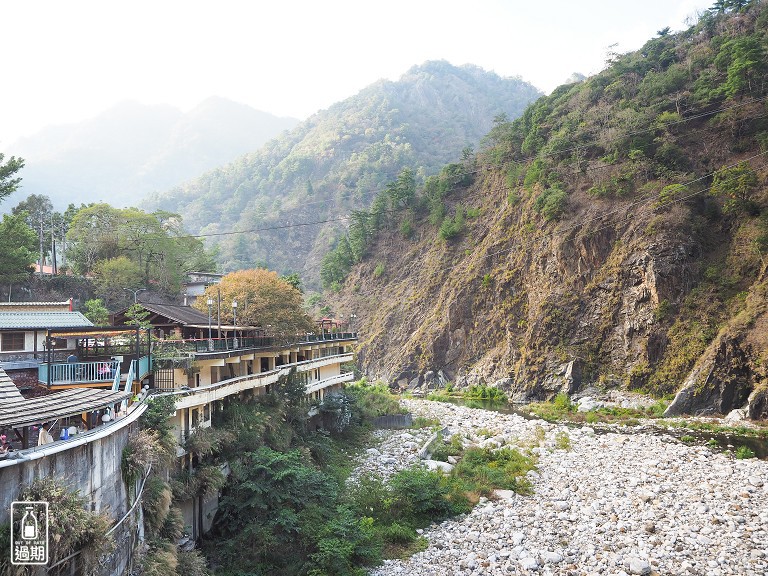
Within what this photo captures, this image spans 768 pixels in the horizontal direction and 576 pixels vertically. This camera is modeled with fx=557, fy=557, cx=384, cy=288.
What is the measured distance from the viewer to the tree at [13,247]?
29859 mm

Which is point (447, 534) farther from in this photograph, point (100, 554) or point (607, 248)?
point (607, 248)

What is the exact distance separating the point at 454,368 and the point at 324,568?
1702 inches

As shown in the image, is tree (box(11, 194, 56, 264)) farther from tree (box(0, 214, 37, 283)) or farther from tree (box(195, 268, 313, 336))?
tree (box(195, 268, 313, 336))

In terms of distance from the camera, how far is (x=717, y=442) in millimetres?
30719

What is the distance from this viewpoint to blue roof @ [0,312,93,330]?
64.1 feet

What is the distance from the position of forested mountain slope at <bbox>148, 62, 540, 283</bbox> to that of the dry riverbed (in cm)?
7824

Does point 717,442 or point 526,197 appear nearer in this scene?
point 717,442

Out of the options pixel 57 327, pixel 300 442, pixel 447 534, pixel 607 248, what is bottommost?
pixel 447 534

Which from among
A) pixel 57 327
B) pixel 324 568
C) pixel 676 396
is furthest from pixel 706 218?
pixel 57 327

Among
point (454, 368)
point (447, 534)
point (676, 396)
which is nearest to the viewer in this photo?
point (447, 534)

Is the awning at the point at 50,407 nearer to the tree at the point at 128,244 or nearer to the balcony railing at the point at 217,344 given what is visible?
the balcony railing at the point at 217,344

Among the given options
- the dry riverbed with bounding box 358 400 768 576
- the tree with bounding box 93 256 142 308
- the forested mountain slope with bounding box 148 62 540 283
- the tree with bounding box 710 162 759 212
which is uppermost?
the forested mountain slope with bounding box 148 62 540 283


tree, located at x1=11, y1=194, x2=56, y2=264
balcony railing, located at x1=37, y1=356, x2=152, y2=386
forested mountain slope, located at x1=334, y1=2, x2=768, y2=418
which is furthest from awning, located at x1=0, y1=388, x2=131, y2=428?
tree, located at x1=11, y1=194, x2=56, y2=264

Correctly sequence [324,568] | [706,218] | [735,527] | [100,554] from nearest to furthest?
1. [100,554]
2. [324,568]
3. [735,527]
4. [706,218]
